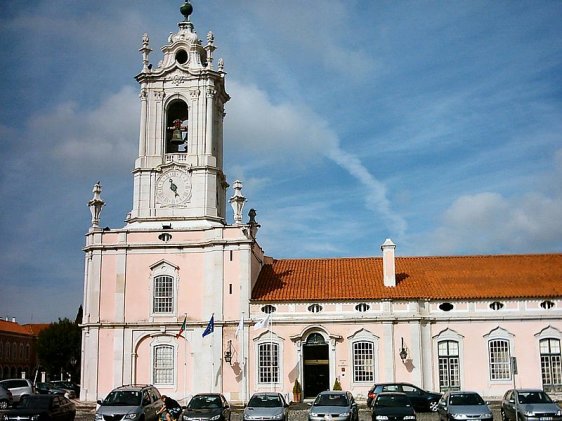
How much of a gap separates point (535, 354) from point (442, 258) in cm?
898

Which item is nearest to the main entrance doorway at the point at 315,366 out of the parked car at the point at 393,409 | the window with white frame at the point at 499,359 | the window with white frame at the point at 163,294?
the window with white frame at the point at 163,294

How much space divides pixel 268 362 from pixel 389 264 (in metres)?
9.65

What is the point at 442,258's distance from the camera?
50844 mm

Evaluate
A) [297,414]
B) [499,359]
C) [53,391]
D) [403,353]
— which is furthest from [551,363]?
[53,391]

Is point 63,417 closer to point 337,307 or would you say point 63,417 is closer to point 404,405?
Result: point 404,405

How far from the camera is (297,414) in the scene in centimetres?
3806

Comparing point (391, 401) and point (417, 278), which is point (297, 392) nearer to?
point (417, 278)

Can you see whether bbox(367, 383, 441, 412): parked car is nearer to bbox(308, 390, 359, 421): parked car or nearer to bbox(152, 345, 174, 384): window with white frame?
bbox(308, 390, 359, 421): parked car

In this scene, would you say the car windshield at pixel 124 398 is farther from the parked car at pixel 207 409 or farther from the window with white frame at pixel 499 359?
the window with white frame at pixel 499 359

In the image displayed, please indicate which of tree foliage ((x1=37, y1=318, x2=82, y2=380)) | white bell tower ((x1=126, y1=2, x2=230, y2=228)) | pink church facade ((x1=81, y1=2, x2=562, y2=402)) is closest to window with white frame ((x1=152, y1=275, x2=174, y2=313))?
pink church facade ((x1=81, y1=2, x2=562, y2=402))

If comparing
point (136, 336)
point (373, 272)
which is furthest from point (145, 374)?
point (373, 272)

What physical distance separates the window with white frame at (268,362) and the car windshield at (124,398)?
54.2 ft

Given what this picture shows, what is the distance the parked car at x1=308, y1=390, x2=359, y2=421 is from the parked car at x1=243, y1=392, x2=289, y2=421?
1.14 meters

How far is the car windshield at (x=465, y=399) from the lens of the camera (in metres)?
29.8
